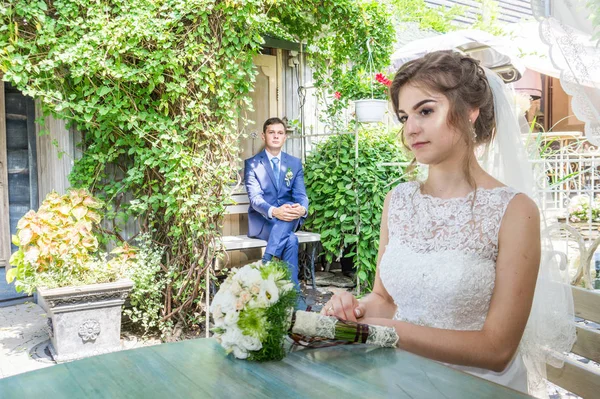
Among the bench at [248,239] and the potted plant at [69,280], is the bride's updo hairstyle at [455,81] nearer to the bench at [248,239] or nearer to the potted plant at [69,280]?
the potted plant at [69,280]

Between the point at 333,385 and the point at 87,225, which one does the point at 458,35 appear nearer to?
the point at 87,225

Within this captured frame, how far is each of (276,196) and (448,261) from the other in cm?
376

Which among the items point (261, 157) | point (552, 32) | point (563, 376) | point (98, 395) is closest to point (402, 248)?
point (563, 376)

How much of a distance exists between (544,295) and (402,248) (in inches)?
22.8

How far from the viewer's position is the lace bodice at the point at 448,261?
1857mm

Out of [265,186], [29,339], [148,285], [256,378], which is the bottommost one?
[29,339]

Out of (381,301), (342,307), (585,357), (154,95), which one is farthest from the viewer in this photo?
(154,95)

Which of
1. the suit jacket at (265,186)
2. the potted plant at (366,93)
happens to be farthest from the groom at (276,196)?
the potted plant at (366,93)

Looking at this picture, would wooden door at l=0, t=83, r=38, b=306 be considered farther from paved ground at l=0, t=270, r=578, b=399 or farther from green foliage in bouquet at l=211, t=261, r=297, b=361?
green foliage in bouquet at l=211, t=261, r=297, b=361

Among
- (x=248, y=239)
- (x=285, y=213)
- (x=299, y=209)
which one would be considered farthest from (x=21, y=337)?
(x=299, y=209)

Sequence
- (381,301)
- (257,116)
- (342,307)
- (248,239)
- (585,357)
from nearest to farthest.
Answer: (342,307), (585,357), (381,301), (248,239), (257,116)

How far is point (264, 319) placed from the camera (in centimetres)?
145

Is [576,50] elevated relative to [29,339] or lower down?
elevated

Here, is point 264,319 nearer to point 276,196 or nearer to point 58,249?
point 58,249
